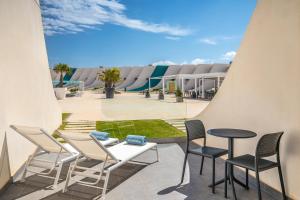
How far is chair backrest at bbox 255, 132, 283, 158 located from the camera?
108 inches

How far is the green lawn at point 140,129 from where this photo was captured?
7078 mm

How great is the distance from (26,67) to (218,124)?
365cm

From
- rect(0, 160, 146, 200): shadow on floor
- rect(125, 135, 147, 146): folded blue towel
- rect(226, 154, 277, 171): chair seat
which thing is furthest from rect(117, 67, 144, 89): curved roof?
rect(226, 154, 277, 171): chair seat

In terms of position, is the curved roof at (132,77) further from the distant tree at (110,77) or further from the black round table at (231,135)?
the black round table at (231,135)

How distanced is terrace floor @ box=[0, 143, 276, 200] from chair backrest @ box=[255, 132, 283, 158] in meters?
0.67

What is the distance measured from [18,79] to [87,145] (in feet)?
6.20

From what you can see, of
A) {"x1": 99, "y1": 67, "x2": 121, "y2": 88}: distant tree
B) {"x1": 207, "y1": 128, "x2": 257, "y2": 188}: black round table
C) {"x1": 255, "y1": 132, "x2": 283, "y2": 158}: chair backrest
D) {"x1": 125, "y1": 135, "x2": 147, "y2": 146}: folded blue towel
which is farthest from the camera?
{"x1": 99, "y1": 67, "x2": 121, "y2": 88}: distant tree

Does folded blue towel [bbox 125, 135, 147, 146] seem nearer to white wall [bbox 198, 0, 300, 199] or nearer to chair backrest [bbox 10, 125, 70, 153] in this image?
chair backrest [bbox 10, 125, 70, 153]

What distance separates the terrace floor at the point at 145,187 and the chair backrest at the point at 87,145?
1.40ft

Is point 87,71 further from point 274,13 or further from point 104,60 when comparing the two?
point 274,13

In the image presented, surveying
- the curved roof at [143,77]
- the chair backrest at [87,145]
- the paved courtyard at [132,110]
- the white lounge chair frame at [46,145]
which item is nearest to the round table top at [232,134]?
the chair backrest at [87,145]

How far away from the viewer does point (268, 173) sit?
342cm

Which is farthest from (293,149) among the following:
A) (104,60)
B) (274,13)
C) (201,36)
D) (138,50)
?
(104,60)

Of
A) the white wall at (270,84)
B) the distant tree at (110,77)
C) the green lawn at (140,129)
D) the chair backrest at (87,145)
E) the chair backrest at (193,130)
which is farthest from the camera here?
the distant tree at (110,77)
